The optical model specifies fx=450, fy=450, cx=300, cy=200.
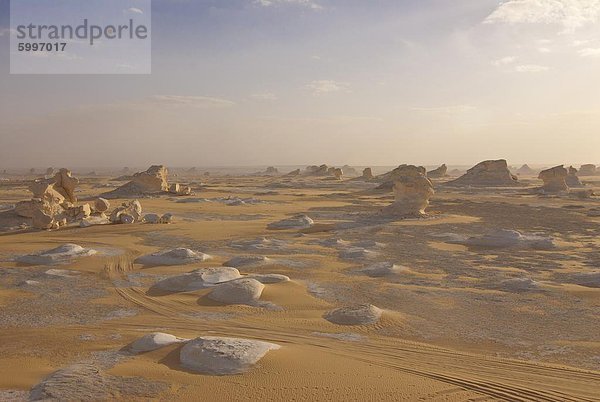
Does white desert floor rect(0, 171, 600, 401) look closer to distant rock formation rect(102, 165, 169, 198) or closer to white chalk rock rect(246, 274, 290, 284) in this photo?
white chalk rock rect(246, 274, 290, 284)

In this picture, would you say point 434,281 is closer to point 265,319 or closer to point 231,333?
point 265,319

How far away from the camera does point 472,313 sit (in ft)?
27.9

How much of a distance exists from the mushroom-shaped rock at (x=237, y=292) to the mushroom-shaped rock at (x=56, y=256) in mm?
5655

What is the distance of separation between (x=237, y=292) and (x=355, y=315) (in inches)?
98.7

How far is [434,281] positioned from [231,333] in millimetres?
5532

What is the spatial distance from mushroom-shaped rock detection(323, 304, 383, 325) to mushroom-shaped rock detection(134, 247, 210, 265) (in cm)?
539

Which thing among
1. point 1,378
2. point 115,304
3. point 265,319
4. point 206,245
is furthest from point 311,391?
point 206,245

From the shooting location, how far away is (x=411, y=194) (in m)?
22.5

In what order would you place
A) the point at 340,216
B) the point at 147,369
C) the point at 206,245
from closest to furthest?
the point at 147,369, the point at 206,245, the point at 340,216

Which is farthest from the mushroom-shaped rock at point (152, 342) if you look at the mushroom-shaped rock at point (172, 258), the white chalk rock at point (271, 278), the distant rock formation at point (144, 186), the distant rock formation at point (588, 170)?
the distant rock formation at point (588, 170)

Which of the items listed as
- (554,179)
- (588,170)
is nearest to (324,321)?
(554,179)

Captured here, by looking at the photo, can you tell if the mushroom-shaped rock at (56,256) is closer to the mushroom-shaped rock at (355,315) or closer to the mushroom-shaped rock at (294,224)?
the mushroom-shaped rock at (294,224)

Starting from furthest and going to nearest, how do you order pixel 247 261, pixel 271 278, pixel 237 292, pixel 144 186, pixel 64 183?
pixel 144 186 → pixel 64 183 → pixel 247 261 → pixel 271 278 → pixel 237 292

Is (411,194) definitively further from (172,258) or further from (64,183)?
(64,183)
